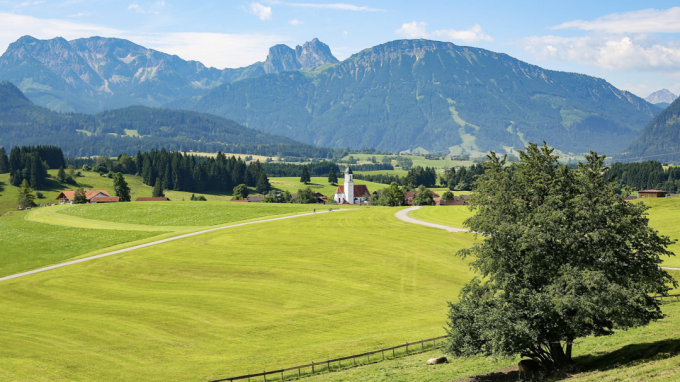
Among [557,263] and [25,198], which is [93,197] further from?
[557,263]

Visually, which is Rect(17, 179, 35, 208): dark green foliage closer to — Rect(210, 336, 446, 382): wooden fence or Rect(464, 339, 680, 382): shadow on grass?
Rect(210, 336, 446, 382): wooden fence

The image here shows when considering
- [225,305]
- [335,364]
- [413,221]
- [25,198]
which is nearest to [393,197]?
[413,221]

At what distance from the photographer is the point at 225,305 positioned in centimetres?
5050

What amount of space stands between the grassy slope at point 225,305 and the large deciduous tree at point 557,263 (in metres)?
14.4

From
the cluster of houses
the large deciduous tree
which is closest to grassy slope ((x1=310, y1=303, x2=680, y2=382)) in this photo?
the large deciduous tree

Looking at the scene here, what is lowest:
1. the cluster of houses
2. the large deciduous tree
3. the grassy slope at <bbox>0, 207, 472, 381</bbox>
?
the grassy slope at <bbox>0, 207, 472, 381</bbox>

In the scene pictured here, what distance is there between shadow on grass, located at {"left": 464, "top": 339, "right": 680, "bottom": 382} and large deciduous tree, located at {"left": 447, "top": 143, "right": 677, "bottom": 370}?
1.60m

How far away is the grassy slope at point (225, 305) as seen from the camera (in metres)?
36.6

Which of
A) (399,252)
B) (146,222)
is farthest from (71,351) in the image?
(146,222)

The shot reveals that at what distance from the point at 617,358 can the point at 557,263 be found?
6621 millimetres

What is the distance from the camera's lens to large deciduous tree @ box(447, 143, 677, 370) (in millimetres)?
24547

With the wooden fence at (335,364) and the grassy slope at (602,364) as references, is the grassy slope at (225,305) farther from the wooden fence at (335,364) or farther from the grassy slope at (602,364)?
the grassy slope at (602,364)

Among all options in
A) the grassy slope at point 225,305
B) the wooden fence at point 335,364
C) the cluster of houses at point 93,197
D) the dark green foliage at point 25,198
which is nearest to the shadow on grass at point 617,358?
the wooden fence at point 335,364

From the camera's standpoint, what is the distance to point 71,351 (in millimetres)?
37750
